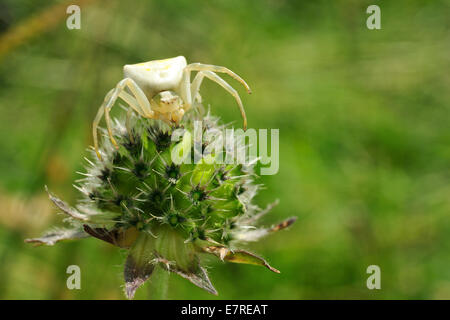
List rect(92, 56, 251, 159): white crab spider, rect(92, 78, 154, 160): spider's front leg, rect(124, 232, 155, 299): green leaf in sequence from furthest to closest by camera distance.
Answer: rect(92, 56, 251, 159): white crab spider → rect(92, 78, 154, 160): spider's front leg → rect(124, 232, 155, 299): green leaf

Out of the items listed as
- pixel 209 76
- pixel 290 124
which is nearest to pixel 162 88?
pixel 209 76

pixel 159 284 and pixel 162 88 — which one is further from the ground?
pixel 162 88

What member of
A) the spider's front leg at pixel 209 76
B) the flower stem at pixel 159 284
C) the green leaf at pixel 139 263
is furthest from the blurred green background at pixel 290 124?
the spider's front leg at pixel 209 76

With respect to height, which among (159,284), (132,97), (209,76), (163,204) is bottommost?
(159,284)

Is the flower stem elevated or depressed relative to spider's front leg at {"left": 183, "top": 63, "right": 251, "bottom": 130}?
depressed

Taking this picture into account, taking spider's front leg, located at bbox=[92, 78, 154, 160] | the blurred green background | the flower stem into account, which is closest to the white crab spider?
spider's front leg, located at bbox=[92, 78, 154, 160]

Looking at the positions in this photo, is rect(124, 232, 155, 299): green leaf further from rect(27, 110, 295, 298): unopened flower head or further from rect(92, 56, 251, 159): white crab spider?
rect(92, 56, 251, 159): white crab spider

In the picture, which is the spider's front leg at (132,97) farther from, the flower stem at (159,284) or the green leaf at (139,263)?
the flower stem at (159,284)

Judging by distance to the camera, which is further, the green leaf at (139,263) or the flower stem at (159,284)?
the flower stem at (159,284)

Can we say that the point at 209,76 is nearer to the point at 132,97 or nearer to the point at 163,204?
the point at 132,97
